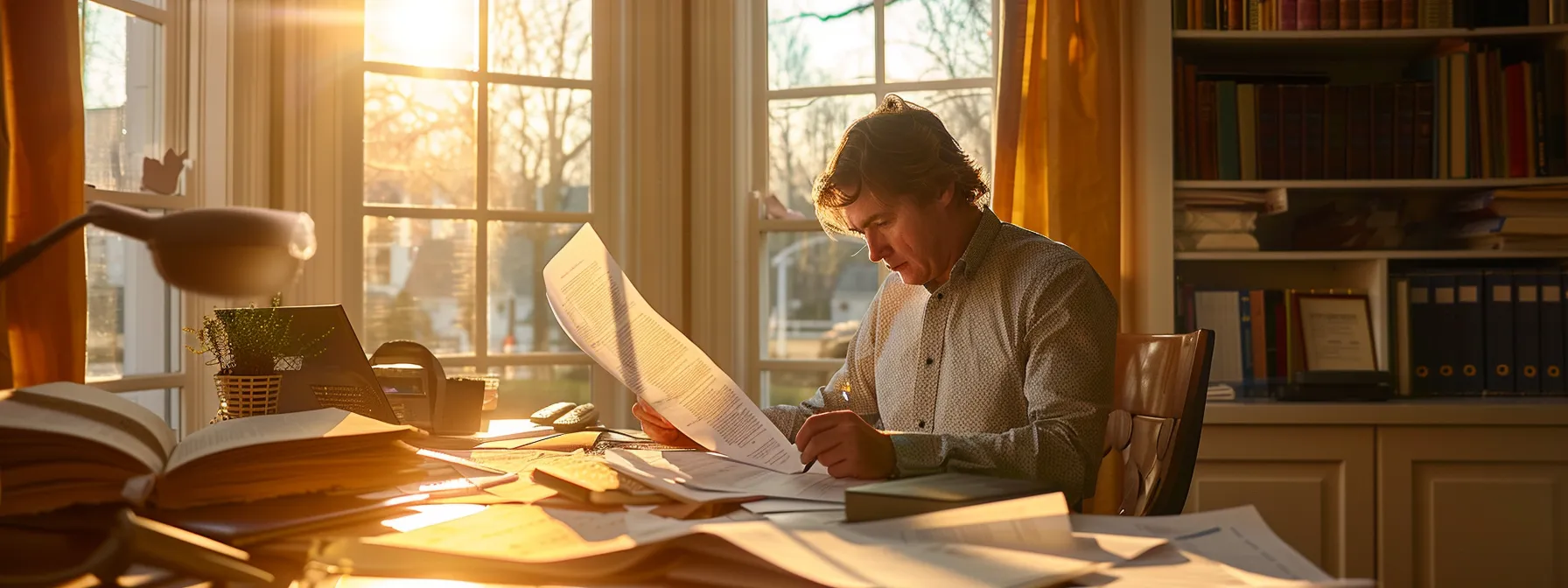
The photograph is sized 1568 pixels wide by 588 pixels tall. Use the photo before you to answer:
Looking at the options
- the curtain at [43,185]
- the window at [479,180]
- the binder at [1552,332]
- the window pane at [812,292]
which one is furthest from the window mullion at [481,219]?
the binder at [1552,332]

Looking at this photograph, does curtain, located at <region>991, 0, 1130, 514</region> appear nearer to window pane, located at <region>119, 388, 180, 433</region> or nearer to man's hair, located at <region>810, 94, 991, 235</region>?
man's hair, located at <region>810, 94, 991, 235</region>

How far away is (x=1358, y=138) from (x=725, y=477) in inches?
82.7

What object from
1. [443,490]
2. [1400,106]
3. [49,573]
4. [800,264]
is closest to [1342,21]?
[1400,106]

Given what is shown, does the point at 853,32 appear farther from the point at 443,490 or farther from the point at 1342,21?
the point at 443,490

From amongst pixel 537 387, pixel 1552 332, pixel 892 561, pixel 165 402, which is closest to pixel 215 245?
pixel 892 561

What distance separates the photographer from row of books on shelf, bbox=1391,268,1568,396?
254cm

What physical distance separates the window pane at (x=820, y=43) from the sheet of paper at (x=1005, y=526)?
7.56ft

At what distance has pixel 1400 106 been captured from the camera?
8.54 ft

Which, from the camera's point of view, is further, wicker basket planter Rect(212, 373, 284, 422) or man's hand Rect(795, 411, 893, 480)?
wicker basket planter Rect(212, 373, 284, 422)

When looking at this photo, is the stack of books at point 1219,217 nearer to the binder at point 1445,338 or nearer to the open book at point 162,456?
the binder at point 1445,338

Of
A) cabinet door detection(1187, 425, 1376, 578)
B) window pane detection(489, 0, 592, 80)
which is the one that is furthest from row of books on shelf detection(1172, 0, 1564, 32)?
window pane detection(489, 0, 592, 80)

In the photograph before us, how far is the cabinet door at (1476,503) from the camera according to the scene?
240cm

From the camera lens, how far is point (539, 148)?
2988 millimetres

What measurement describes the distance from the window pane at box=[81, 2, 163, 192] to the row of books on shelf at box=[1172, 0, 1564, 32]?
2.33m
